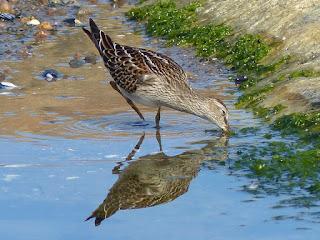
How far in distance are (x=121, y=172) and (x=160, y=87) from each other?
82.3 inches

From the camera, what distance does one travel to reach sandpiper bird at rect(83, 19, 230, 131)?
9.99m

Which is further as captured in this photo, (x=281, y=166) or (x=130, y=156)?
(x=130, y=156)

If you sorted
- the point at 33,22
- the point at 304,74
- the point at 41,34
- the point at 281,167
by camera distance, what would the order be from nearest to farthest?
the point at 281,167, the point at 304,74, the point at 41,34, the point at 33,22

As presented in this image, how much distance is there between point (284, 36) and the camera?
12.9 m

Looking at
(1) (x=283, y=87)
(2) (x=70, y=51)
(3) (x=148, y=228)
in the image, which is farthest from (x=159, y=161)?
(2) (x=70, y=51)

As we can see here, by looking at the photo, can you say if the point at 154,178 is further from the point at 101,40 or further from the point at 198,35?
the point at 198,35

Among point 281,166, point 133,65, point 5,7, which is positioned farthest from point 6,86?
point 5,7

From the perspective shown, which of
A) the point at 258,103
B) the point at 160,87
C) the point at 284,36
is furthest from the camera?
the point at 284,36

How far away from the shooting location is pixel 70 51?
47.7ft

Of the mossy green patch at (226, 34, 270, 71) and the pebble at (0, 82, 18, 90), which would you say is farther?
the mossy green patch at (226, 34, 270, 71)

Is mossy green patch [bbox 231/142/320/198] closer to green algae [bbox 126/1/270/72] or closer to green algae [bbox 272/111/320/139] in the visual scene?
green algae [bbox 272/111/320/139]

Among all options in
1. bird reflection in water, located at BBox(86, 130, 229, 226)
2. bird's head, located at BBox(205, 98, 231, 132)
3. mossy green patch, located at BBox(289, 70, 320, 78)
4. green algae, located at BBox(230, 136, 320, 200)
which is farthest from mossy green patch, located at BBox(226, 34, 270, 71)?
green algae, located at BBox(230, 136, 320, 200)

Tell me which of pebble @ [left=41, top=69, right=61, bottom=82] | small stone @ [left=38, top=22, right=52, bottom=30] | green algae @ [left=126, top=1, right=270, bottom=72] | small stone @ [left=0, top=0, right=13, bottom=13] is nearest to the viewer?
pebble @ [left=41, top=69, right=61, bottom=82]

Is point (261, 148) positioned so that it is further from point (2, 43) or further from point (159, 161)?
point (2, 43)
